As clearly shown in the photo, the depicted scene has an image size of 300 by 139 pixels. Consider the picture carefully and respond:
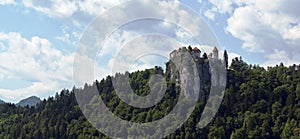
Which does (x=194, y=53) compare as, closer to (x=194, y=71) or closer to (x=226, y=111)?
(x=194, y=71)

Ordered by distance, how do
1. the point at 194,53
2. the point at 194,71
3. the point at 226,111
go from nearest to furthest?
1. the point at 226,111
2. the point at 194,71
3. the point at 194,53

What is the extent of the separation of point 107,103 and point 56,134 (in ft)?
51.1

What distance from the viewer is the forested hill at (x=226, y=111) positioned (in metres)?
86.8

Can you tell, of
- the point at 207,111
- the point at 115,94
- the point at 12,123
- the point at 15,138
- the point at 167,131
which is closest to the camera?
the point at 167,131

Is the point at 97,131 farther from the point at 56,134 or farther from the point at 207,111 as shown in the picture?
the point at 207,111

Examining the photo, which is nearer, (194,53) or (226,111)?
(226,111)

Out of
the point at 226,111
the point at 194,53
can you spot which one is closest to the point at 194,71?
the point at 194,53

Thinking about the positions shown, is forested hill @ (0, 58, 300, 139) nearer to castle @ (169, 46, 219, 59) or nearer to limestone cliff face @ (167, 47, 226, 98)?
limestone cliff face @ (167, 47, 226, 98)

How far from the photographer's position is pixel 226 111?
95.9 meters

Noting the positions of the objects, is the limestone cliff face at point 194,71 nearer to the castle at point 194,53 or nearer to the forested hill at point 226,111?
the castle at point 194,53

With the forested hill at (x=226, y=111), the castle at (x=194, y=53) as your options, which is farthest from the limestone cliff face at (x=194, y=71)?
the forested hill at (x=226, y=111)

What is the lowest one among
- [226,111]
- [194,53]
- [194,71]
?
[226,111]

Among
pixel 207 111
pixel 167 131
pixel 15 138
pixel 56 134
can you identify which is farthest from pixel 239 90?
pixel 15 138

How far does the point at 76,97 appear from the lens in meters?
125
